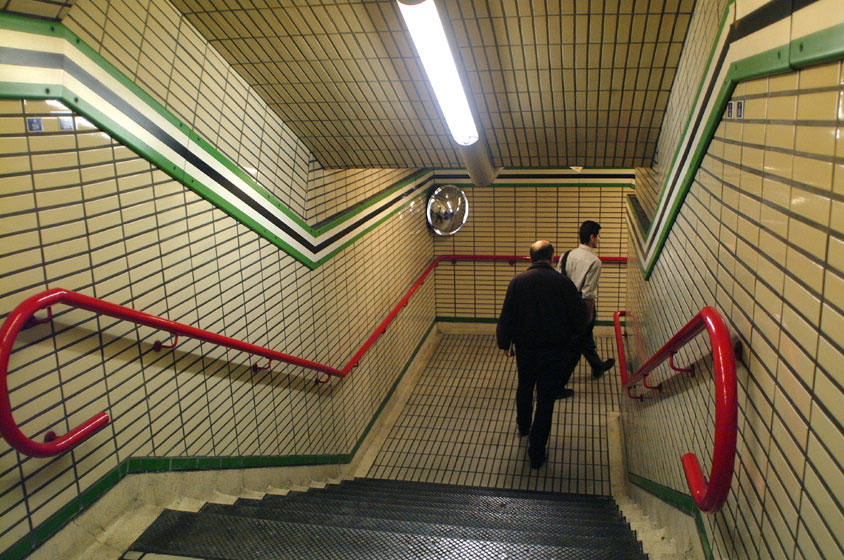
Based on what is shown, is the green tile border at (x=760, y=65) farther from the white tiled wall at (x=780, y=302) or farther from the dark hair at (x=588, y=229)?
the dark hair at (x=588, y=229)

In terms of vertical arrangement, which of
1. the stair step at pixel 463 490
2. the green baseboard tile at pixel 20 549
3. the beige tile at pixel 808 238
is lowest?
the stair step at pixel 463 490

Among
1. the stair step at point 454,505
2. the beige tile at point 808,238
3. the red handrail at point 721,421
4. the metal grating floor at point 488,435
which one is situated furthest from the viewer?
the metal grating floor at point 488,435

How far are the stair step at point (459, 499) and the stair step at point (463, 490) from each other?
65mm

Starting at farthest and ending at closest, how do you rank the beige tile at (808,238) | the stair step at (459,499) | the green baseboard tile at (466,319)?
1. the green baseboard tile at (466,319)
2. the stair step at (459,499)
3. the beige tile at (808,238)

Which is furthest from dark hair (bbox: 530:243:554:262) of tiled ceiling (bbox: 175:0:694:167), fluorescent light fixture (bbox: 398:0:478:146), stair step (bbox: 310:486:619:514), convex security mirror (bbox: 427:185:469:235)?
convex security mirror (bbox: 427:185:469:235)

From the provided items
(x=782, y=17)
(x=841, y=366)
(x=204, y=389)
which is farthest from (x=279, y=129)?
(x=841, y=366)

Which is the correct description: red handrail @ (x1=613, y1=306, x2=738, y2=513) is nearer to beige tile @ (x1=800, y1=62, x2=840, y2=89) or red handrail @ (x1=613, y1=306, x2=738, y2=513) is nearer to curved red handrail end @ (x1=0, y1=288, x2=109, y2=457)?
beige tile @ (x1=800, y1=62, x2=840, y2=89)

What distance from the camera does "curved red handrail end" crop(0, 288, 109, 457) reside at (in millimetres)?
1896

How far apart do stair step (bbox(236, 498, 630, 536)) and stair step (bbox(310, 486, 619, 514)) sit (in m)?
0.31

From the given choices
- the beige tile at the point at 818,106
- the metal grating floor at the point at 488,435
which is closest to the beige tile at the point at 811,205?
the beige tile at the point at 818,106

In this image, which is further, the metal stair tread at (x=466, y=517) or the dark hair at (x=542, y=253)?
the dark hair at (x=542, y=253)

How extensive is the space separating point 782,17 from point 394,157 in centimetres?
321

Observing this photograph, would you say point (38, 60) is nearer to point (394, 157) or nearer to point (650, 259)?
point (394, 157)

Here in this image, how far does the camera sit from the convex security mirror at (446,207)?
741 cm
